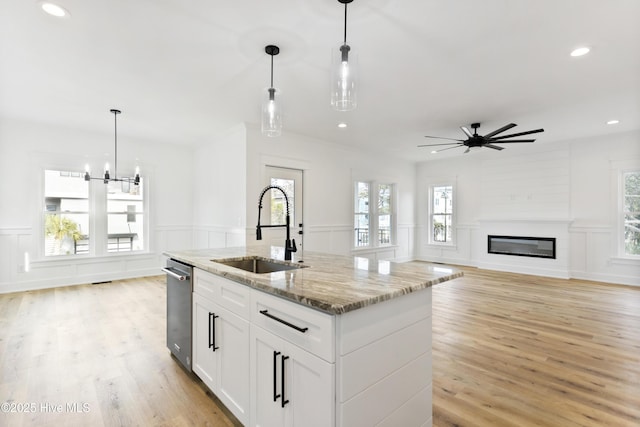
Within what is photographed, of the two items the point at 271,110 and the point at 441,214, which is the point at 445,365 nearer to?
the point at 271,110

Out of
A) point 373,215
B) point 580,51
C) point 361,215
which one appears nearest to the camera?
point 580,51

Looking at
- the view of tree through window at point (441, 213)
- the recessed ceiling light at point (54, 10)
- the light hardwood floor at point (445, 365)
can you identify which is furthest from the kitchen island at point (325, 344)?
the view of tree through window at point (441, 213)

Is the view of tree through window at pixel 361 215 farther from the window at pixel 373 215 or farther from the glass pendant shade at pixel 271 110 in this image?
the glass pendant shade at pixel 271 110

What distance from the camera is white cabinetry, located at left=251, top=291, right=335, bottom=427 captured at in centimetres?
124

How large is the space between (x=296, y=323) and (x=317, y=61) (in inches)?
98.8

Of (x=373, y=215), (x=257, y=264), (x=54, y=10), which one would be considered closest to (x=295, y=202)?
(x=373, y=215)

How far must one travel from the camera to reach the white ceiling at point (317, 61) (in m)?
2.28

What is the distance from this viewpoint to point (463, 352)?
2.82 m

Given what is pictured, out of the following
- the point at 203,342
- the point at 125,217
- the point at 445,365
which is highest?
the point at 125,217

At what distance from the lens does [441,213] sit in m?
8.14

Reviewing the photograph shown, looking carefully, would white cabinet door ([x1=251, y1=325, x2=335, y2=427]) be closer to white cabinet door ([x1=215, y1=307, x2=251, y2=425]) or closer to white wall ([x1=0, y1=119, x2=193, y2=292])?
white cabinet door ([x1=215, y1=307, x2=251, y2=425])

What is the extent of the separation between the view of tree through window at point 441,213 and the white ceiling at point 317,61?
3.24 meters

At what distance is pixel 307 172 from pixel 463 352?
3937 mm

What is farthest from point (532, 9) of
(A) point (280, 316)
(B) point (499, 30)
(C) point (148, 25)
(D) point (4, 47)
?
(D) point (4, 47)
